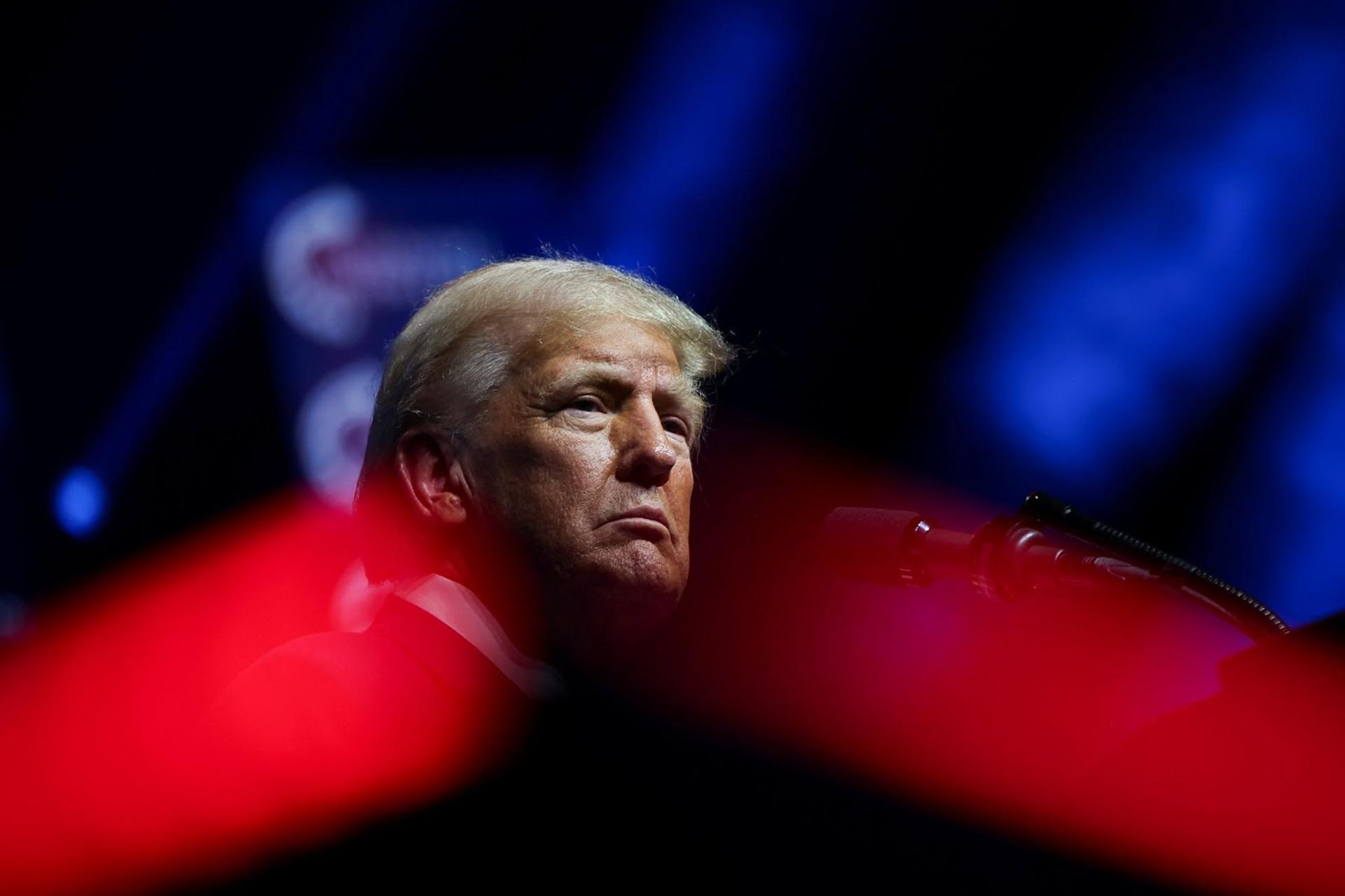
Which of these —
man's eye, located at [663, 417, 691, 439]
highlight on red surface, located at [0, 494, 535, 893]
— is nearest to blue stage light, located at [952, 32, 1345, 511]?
man's eye, located at [663, 417, 691, 439]

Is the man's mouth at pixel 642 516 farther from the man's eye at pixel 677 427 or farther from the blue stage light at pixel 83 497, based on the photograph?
the blue stage light at pixel 83 497

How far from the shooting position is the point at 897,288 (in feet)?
11.0

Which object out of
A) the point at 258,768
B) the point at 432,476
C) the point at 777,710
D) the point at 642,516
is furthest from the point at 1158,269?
the point at 258,768

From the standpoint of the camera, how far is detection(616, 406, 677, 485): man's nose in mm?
1814

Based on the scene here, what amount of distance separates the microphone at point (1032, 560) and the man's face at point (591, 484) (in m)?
0.39

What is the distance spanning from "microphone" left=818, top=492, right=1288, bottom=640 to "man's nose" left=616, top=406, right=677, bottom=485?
0.39 metres

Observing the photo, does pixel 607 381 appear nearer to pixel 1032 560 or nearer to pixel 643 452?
pixel 643 452

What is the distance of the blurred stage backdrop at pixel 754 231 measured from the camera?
2961 mm

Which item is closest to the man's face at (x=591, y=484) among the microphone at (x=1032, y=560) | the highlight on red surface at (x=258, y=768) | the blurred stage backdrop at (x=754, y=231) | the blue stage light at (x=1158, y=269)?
the highlight on red surface at (x=258, y=768)

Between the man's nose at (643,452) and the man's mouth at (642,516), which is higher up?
the man's nose at (643,452)

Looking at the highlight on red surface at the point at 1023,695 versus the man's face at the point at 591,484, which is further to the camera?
the man's face at the point at 591,484

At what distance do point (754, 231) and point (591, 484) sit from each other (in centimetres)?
205

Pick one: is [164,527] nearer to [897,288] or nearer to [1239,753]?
[897,288]

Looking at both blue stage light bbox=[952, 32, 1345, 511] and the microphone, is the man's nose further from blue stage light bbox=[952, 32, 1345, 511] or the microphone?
blue stage light bbox=[952, 32, 1345, 511]
